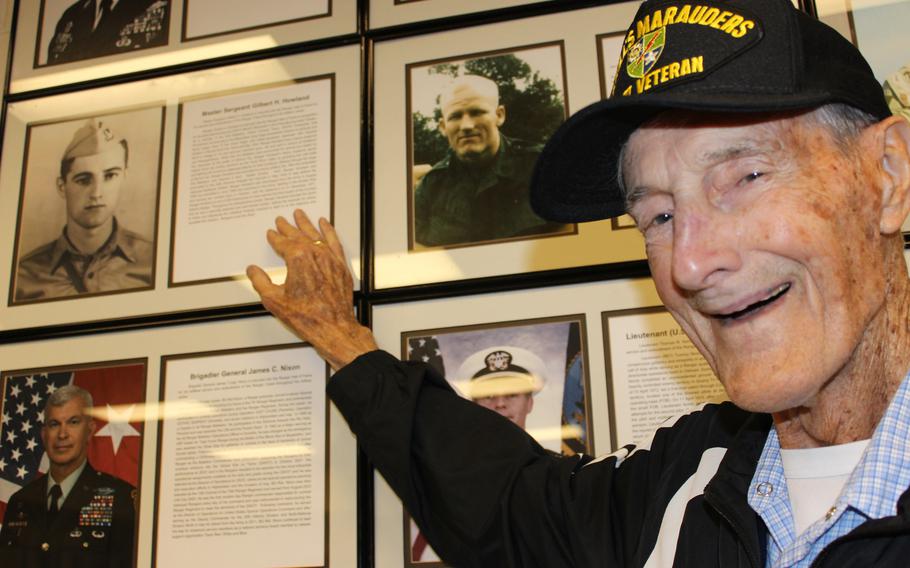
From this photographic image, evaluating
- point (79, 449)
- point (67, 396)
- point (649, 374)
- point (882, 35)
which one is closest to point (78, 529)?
point (79, 449)

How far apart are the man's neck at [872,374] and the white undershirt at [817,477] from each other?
0.07 ft

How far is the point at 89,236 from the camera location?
174 centimetres

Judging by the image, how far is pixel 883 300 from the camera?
0.91 metres

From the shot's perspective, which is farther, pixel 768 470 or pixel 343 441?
pixel 343 441

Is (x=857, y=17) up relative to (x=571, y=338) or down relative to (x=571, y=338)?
up

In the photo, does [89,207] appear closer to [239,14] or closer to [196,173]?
[196,173]

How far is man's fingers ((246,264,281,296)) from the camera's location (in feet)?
5.03

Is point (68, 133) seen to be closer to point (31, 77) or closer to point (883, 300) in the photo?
point (31, 77)

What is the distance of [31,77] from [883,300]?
1.77m

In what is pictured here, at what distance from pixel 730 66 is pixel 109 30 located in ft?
4.90

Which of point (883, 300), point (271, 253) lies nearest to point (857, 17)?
point (883, 300)

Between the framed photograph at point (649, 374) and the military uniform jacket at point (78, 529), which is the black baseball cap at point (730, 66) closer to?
the framed photograph at point (649, 374)

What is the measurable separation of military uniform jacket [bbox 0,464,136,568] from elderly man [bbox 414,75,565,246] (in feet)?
2.49

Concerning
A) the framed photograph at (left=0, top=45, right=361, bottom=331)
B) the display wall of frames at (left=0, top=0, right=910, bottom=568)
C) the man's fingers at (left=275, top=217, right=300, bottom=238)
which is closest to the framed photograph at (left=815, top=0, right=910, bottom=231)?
the display wall of frames at (left=0, top=0, right=910, bottom=568)
